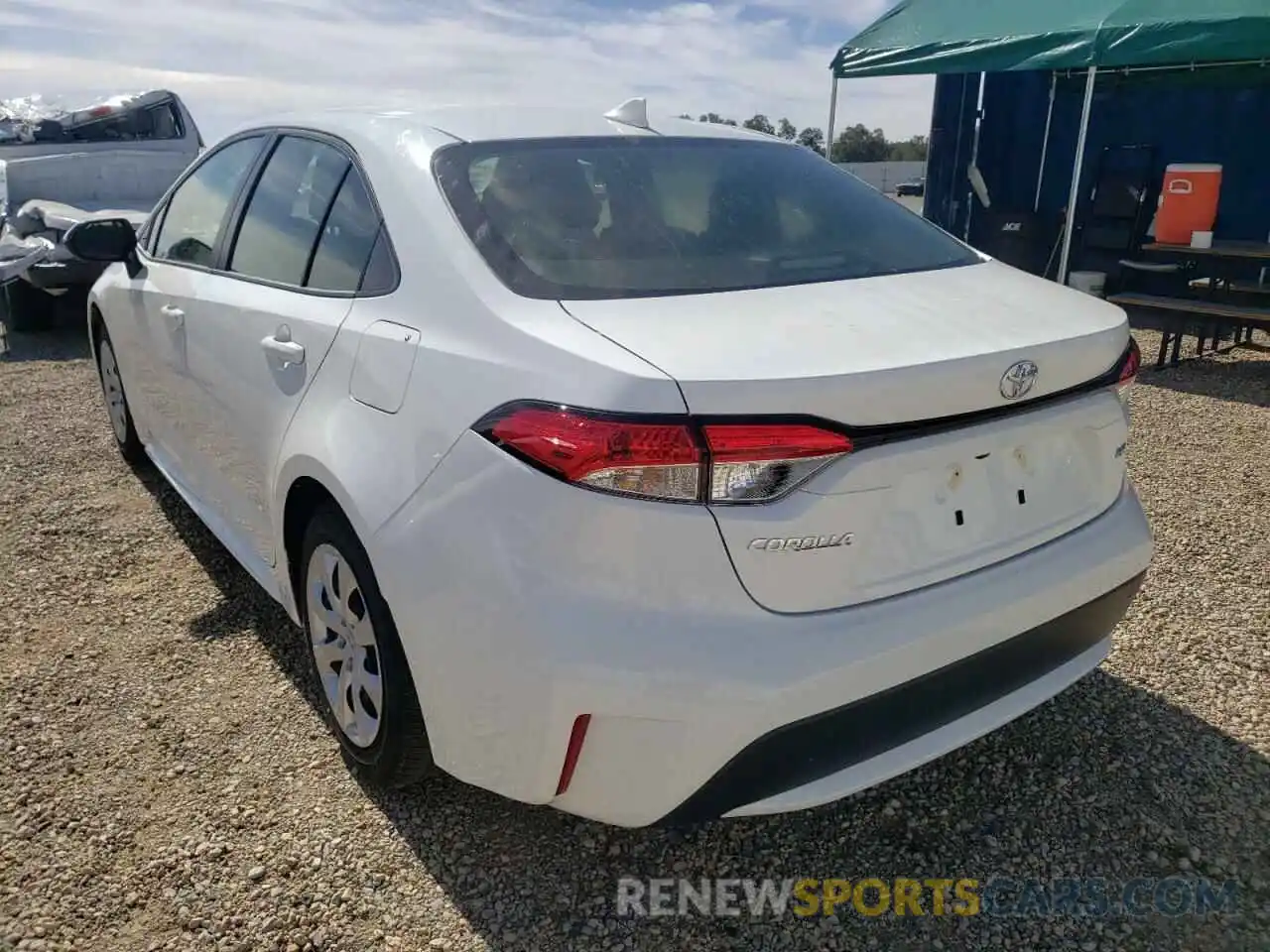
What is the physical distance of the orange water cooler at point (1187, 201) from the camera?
932 centimetres

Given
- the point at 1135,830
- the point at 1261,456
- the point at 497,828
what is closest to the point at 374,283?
the point at 497,828

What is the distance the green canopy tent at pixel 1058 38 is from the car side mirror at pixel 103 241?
709 centimetres

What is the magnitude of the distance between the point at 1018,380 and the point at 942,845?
3.63ft

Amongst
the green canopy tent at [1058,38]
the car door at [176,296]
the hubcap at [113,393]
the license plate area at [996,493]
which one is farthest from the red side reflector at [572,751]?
the green canopy tent at [1058,38]

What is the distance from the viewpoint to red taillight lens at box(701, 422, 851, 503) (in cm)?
163

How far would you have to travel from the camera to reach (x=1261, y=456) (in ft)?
16.7

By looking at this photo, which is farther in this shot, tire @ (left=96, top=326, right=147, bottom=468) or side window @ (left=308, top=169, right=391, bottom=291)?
tire @ (left=96, top=326, right=147, bottom=468)

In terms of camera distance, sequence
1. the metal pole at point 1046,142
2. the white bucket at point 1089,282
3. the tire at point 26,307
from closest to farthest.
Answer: the tire at point 26,307
the white bucket at point 1089,282
the metal pole at point 1046,142

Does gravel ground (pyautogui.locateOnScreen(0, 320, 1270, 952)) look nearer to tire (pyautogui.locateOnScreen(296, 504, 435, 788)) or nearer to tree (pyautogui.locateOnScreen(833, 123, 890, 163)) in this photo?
tire (pyautogui.locateOnScreen(296, 504, 435, 788))

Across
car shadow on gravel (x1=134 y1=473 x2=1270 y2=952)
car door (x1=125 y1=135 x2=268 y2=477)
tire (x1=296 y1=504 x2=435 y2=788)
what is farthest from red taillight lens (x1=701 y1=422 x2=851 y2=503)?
car door (x1=125 y1=135 x2=268 y2=477)

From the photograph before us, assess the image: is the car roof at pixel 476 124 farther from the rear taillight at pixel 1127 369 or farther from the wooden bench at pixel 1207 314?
the wooden bench at pixel 1207 314

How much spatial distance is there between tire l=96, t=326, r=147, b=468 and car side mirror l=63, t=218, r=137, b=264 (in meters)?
0.70

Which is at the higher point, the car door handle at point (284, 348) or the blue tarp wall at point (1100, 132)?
the blue tarp wall at point (1100, 132)

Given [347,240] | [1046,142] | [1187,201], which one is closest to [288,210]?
[347,240]
